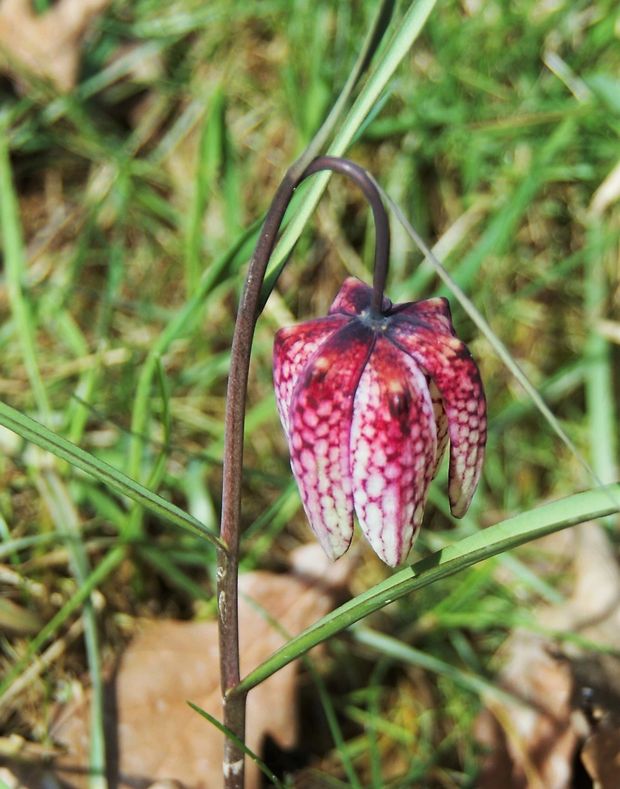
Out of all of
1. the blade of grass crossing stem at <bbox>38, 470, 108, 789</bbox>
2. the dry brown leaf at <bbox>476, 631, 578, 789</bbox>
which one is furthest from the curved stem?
the dry brown leaf at <bbox>476, 631, 578, 789</bbox>

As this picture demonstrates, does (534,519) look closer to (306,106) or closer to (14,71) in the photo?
(306,106)

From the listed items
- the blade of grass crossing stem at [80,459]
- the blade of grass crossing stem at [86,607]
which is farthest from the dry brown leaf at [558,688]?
the blade of grass crossing stem at [80,459]

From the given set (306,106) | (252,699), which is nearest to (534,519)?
(252,699)

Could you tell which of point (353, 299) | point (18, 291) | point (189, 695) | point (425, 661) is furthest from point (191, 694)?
point (353, 299)

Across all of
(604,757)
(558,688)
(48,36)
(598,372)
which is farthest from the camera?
(48,36)

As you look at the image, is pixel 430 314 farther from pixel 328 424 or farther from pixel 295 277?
pixel 295 277

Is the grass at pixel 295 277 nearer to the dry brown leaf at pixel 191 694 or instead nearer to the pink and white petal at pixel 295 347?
the dry brown leaf at pixel 191 694

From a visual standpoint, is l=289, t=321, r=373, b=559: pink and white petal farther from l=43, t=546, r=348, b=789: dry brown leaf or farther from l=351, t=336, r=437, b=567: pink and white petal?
l=43, t=546, r=348, b=789: dry brown leaf
